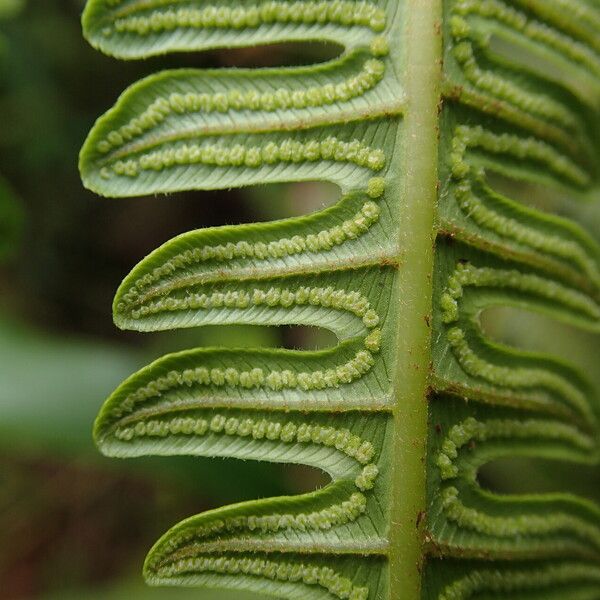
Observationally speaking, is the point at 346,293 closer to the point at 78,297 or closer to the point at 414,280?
the point at 414,280

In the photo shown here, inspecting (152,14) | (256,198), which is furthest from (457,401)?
(256,198)

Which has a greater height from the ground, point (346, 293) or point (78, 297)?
point (78, 297)

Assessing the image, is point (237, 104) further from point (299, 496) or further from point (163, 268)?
point (299, 496)

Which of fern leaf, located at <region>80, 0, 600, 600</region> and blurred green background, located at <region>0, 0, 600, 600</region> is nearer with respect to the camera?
fern leaf, located at <region>80, 0, 600, 600</region>

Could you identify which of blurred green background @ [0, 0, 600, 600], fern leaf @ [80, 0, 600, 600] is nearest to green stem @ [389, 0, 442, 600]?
fern leaf @ [80, 0, 600, 600]

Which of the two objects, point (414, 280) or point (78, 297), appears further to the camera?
point (78, 297)

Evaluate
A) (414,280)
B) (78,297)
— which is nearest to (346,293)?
(414,280)

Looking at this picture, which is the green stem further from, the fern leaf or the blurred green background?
the blurred green background
